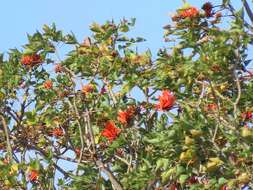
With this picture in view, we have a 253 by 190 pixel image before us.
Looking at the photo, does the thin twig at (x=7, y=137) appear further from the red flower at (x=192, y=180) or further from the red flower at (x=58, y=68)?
the red flower at (x=192, y=180)

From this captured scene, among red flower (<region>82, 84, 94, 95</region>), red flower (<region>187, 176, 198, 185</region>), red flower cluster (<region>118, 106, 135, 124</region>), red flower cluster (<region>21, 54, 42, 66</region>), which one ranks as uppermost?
red flower cluster (<region>21, 54, 42, 66</region>)

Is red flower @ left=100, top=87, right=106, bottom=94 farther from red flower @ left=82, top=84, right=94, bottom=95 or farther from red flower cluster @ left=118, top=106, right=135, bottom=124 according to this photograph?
red flower cluster @ left=118, top=106, right=135, bottom=124

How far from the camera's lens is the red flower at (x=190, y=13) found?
602cm

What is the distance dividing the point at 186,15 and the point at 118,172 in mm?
2065

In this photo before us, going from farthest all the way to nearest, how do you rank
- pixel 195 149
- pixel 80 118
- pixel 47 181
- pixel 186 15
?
pixel 80 118 → pixel 47 181 → pixel 186 15 → pixel 195 149

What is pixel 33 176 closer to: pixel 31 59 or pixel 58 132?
pixel 58 132

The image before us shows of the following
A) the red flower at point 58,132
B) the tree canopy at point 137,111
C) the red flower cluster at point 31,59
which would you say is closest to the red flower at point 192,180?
the tree canopy at point 137,111

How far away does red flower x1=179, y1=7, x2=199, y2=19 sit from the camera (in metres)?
6.02

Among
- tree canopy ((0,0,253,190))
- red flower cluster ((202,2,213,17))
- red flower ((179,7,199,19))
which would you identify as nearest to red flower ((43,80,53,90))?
tree canopy ((0,0,253,190))

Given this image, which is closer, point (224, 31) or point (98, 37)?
point (224, 31)

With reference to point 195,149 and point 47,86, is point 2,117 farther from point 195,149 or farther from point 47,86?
point 195,149

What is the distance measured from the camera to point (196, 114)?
17.4 feet

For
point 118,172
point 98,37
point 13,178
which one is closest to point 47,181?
point 13,178

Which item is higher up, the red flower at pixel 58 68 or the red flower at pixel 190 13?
the red flower at pixel 58 68
